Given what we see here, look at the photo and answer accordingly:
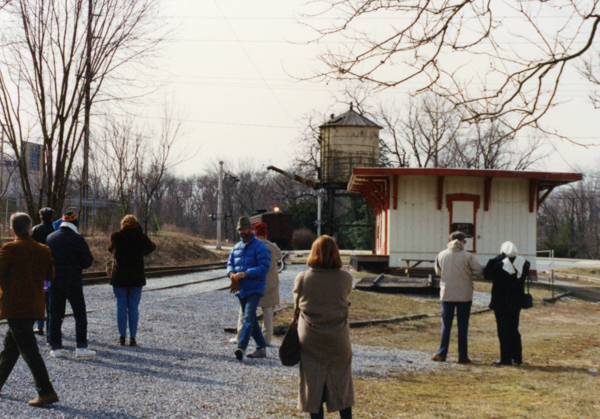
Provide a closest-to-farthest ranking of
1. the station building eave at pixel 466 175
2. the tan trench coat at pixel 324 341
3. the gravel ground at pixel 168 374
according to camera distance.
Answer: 1. the tan trench coat at pixel 324 341
2. the gravel ground at pixel 168 374
3. the station building eave at pixel 466 175

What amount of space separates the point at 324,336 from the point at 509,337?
523cm

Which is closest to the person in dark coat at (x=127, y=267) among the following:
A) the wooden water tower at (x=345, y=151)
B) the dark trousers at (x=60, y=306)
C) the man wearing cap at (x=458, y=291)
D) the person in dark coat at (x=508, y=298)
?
the dark trousers at (x=60, y=306)

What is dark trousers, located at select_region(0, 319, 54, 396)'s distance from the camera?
6242mm

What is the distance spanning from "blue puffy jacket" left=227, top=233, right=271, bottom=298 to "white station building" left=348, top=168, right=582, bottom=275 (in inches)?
645

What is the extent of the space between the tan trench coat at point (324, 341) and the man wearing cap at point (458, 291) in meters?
4.69

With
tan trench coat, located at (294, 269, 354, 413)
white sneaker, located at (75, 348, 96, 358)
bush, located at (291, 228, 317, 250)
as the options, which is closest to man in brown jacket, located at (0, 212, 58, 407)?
white sneaker, located at (75, 348, 96, 358)

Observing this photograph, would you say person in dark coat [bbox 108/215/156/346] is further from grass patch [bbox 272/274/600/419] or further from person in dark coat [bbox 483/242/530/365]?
person in dark coat [bbox 483/242/530/365]

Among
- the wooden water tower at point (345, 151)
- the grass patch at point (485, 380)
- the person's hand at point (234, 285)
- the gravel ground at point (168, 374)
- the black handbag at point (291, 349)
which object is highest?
the wooden water tower at point (345, 151)

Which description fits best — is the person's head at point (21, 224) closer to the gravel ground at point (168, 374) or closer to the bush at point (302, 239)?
the gravel ground at point (168, 374)

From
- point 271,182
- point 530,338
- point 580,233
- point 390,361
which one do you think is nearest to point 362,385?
point 390,361

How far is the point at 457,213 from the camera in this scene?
82.3 ft

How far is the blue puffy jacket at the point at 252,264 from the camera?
8745 millimetres

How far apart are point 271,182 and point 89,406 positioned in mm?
79440

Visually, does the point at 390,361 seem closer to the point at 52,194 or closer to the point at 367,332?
the point at 367,332
